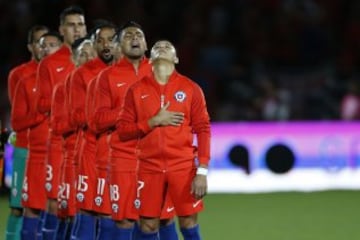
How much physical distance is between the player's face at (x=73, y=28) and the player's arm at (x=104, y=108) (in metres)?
1.23

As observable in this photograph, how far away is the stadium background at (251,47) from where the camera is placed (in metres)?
15.3

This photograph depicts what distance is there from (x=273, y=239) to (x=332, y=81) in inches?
215

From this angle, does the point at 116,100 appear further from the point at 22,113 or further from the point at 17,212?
the point at 17,212

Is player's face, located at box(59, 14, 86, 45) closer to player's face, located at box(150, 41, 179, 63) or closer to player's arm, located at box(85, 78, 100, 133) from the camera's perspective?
player's arm, located at box(85, 78, 100, 133)

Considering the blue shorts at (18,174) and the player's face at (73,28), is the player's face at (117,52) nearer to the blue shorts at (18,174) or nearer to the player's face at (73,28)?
the player's face at (73,28)

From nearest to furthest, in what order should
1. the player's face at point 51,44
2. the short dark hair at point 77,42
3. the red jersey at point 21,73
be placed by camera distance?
the short dark hair at point 77,42 → the player's face at point 51,44 → the red jersey at point 21,73

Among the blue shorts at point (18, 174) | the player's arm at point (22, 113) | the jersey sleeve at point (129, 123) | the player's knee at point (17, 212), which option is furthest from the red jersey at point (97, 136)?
the player's knee at point (17, 212)

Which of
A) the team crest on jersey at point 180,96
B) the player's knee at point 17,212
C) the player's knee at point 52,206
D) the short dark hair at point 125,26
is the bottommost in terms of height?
the player's knee at point 17,212

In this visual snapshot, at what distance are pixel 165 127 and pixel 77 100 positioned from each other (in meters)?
0.98

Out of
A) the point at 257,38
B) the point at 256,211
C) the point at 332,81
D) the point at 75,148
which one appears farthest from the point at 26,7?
the point at 75,148

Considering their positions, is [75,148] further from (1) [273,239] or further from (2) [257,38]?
(2) [257,38]

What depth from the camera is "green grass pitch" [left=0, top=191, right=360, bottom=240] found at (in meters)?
11.0

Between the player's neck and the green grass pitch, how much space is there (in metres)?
3.09

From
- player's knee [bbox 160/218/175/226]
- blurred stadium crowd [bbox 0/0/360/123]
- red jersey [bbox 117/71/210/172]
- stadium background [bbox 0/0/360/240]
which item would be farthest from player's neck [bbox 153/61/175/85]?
blurred stadium crowd [bbox 0/0/360/123]
